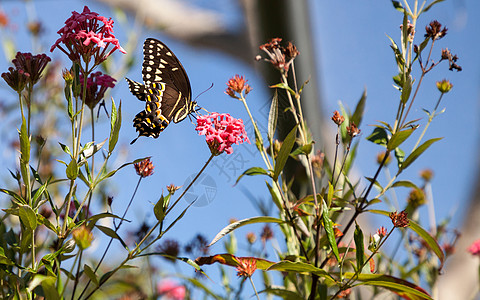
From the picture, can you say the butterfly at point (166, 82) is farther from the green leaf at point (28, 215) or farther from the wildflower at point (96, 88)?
the green leaf at point (28, 215)

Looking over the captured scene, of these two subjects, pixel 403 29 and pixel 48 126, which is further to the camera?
pixel 48 126

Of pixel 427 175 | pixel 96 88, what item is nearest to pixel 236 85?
pixel 96 88

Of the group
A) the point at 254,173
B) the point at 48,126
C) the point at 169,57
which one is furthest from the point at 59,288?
the point at 48,126

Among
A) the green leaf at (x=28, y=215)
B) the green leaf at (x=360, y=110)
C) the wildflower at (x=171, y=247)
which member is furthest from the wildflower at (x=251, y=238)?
the green leaf at (x=28, y=215)

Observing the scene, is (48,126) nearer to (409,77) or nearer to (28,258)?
(28,258)

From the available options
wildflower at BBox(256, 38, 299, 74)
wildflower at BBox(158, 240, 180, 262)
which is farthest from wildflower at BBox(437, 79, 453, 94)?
wildflower at BBox(158, 240, 180, 262)

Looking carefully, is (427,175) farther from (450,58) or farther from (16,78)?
(16,78)

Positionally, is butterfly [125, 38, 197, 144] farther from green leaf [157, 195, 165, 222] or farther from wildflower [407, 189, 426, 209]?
wildflower [407, 189, 426, 209]
